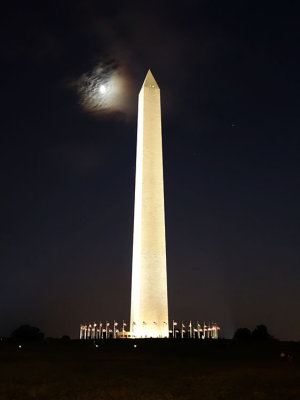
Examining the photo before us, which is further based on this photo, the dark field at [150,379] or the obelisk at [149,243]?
the obelisk at [149,243]

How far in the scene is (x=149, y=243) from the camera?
35.3m

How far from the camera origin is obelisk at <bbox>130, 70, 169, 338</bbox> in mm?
34531

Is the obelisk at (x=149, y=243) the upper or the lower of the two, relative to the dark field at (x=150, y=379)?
upper

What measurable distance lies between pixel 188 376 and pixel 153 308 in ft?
73.5

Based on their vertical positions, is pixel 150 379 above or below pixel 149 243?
below

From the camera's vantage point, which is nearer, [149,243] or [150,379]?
[150,379]

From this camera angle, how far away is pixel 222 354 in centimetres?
2044

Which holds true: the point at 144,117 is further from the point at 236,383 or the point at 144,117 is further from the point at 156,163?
the point at 236,383

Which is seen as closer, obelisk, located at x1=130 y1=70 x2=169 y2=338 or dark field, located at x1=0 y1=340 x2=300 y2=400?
dark field, located at x1=0 y1=340 x2=300 y2=400

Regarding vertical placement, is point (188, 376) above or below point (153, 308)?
below

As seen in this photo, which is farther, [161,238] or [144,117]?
[144,117]

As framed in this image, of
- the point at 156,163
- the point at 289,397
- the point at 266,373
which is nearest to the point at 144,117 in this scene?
the point at 156,163

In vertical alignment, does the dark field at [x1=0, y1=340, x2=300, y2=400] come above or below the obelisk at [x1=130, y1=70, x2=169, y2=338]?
below

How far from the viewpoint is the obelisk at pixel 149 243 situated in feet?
113
